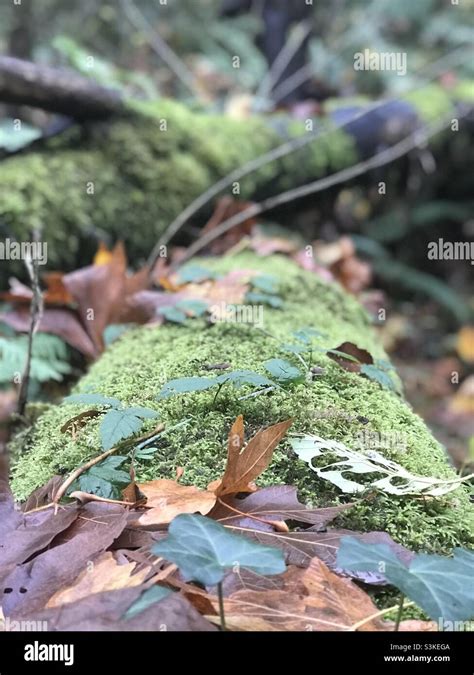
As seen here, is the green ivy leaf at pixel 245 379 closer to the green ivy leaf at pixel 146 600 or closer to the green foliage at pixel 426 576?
the green foliage at pixel 426 576

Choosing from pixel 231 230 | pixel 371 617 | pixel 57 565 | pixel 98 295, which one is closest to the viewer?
pixel 371 617

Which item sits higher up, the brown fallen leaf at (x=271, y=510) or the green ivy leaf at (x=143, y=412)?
the green ivy leaf at (x=143, y=412)

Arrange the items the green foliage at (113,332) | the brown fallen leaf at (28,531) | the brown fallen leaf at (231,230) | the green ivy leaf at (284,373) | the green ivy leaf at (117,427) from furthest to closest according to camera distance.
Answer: the brown fallen leaf at (231,230)
the green foliage at (113,332)
the green ivy leaf at (284,373)
the green ivy leaf at (117,427)
the brown fallen leaf at (28,531)

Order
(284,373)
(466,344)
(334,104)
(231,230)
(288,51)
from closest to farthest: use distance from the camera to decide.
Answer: (284,373) < (231,230) < (334,104) < (466,344) < (288,51)

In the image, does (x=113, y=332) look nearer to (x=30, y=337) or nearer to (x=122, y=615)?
(x=30, y=337)

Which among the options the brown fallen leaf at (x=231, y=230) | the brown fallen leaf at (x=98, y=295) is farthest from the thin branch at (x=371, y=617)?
the brown fallen leaf at (x=231, y=230)

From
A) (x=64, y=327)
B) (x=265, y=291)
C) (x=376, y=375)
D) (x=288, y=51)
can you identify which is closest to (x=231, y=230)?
(x=265, y=291)
